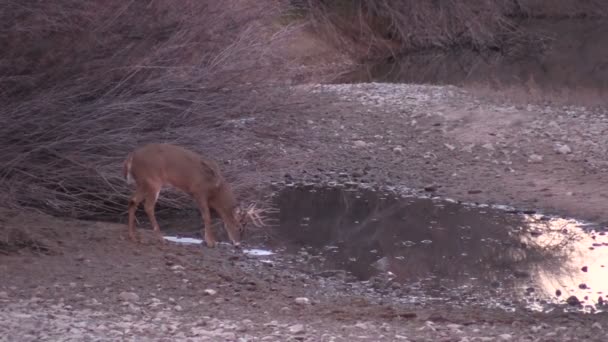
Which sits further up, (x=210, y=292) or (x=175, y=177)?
(x=175, y=177)

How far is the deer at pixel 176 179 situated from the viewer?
1023 centimetres

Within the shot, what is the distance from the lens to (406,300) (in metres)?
9.41

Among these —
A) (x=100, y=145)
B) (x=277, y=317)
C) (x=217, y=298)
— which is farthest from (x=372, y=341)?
(x=100, y=145)

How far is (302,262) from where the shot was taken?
35.2 feet

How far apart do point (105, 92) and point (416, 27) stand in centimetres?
1870

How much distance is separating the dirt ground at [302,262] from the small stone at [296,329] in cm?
1

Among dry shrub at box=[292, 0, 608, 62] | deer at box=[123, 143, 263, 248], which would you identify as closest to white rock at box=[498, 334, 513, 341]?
deer at box=[123, 143, 263, 248]

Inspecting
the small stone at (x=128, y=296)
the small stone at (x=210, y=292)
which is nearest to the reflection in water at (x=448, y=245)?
the small stone at (x=210, y=292)

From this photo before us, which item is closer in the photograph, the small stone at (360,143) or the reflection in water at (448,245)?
the reflection in water at (448,245)

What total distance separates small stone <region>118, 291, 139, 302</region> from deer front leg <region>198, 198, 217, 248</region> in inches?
83.6

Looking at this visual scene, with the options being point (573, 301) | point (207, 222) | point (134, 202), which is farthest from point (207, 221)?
point (573, 301)

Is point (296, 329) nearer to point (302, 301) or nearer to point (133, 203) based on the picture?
point (302, 301)

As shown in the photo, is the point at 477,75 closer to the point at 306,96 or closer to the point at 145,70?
the point at 306,96

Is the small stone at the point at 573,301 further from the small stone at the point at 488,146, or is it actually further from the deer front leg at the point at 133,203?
the small stone at the point at 488,146
